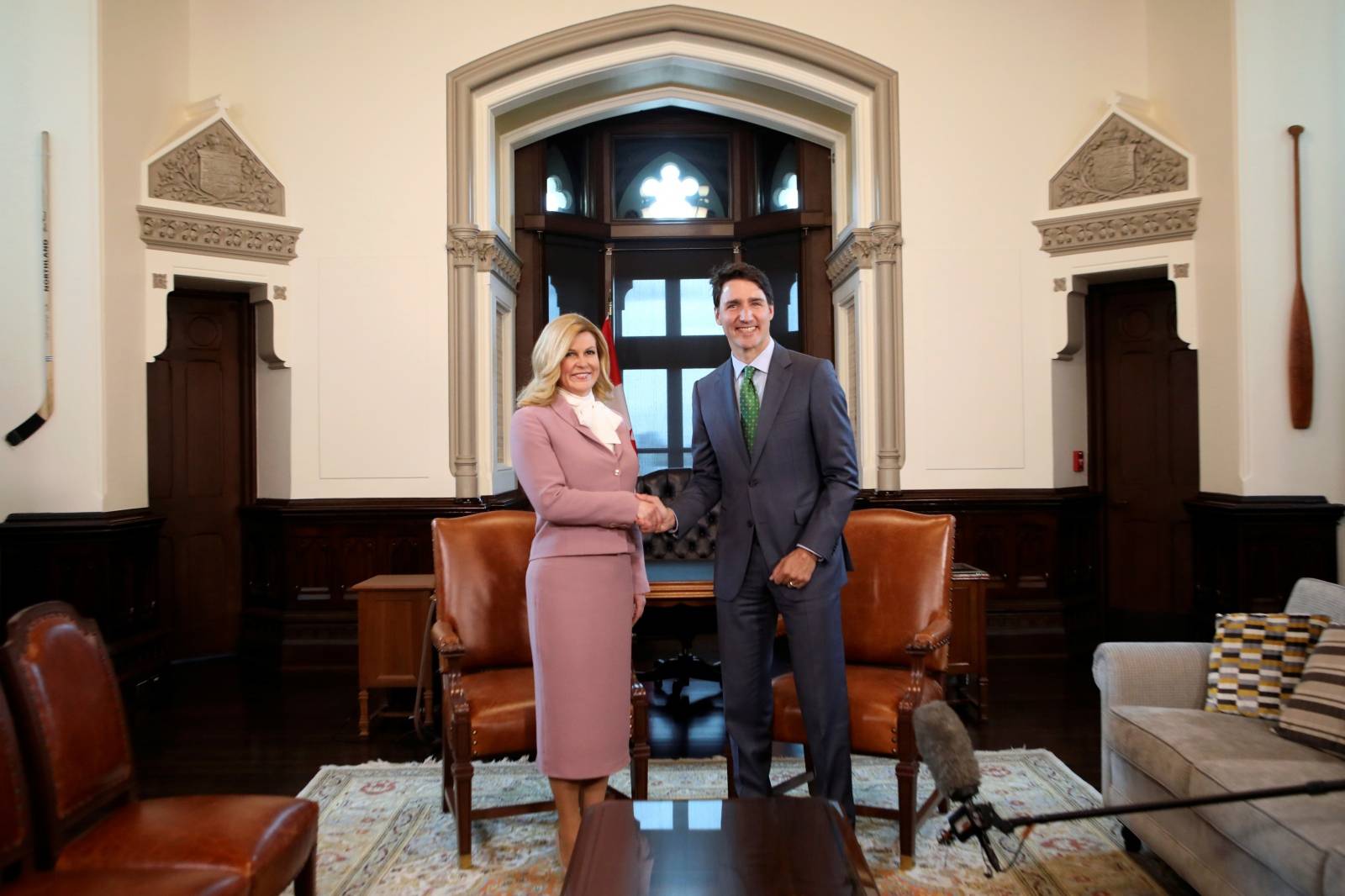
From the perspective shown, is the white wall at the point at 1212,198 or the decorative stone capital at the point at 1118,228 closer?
the white wall at the point at 1212,198

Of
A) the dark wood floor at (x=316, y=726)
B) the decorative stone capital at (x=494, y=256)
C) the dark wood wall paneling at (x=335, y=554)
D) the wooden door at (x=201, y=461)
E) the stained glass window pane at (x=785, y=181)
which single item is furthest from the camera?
the stained glass window pane at (x=785, y=181)

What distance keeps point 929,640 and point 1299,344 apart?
3.65m

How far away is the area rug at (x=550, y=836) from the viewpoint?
2.74 m

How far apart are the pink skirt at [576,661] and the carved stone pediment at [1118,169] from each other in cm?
470

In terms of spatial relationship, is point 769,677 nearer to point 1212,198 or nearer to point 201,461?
point 1212,198

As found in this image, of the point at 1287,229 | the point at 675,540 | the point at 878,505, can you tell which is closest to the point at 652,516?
the point at 675,540

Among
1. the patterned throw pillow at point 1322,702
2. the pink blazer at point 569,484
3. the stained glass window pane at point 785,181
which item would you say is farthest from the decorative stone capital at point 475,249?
the patterned throw pillow at point 1322,702

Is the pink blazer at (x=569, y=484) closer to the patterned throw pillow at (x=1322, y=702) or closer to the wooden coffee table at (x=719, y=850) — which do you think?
the wooden coffee table at (x=719, y=850)

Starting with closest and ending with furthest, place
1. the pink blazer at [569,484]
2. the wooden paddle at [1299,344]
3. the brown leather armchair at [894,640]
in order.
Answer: the pink blazer at [569,484] < the brown leather armchair at [894,640] < the wooden paddle at [1299,344]

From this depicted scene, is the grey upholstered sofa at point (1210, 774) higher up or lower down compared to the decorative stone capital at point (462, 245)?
lower down

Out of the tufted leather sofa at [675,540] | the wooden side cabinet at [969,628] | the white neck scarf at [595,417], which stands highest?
the white neck scarf at [595,417]

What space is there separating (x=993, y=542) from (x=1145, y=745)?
339 centimetres

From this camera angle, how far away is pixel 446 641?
300cm

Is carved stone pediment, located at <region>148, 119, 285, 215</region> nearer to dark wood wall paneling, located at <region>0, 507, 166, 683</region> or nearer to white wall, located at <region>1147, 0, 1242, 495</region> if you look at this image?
dark wood wall paneling, located at <region>0, 507, 166, 683</region>
